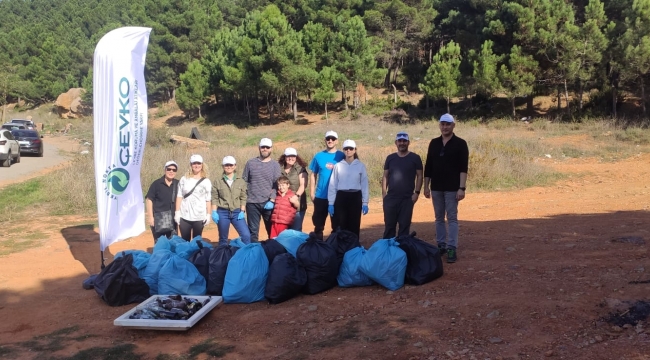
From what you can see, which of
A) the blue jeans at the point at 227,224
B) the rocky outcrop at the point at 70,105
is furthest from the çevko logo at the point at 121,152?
the rocky outcrop at the point at 70,105

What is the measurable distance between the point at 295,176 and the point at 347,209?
0.82 meters

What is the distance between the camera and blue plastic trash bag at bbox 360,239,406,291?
567cm

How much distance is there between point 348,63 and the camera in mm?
38156

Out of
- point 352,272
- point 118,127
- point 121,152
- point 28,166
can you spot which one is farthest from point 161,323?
point 28,166

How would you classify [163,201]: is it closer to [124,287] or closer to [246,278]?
[124,287]

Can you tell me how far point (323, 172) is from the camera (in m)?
6.92

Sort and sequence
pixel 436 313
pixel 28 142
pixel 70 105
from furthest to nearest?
pixel 70 105 → pixel 28 142 → pixel 436 313

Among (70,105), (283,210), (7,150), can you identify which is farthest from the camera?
(70,105)

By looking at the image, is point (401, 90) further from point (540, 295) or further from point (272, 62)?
point (540, 295)

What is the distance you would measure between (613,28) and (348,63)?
55.8 ft

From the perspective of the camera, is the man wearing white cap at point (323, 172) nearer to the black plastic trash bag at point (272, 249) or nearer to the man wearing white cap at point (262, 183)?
the man wearing white cap at point (262, 183)

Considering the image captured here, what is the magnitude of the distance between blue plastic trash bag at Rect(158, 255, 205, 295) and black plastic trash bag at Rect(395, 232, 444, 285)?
228cm

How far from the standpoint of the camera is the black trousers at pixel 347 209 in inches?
266

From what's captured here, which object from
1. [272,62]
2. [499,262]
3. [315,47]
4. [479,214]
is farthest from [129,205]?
[315,47]
